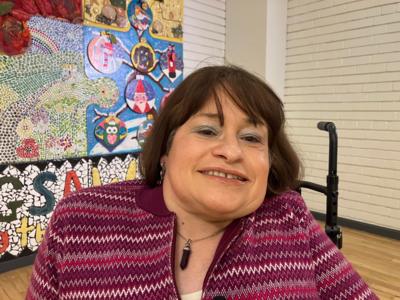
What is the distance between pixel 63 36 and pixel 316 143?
9.98 feet

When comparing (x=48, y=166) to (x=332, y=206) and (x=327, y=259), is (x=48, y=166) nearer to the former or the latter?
(x=332, y=206)

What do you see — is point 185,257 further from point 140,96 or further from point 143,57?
point 143,57

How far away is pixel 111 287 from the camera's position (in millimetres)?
904

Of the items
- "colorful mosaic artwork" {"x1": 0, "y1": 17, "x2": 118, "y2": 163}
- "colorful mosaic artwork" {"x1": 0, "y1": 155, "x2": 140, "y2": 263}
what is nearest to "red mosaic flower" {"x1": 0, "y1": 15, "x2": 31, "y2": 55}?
"colorful mosaic artwork" {"x1": 0, "y1": 17, "x2": 118, "y2": 163}

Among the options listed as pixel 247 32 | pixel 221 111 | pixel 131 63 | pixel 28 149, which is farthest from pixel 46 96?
pixel 247 32

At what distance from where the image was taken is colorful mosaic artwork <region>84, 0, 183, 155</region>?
3.25 meters

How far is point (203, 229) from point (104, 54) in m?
2.66

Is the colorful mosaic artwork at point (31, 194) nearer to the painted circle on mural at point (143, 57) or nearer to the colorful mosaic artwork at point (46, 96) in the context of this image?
the colorful mosaic artwork at point (46, 96)

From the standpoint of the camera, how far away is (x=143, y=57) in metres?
3.60

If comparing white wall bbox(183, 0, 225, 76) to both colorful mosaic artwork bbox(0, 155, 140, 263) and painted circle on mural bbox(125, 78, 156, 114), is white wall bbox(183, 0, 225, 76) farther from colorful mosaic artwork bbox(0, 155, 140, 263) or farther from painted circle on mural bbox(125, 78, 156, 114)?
colorful mosaic artwork bbox(0, 155, 140, 263)

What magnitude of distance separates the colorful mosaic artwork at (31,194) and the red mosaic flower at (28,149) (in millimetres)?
81

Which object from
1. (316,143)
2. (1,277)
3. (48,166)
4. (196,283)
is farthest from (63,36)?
(316,143)

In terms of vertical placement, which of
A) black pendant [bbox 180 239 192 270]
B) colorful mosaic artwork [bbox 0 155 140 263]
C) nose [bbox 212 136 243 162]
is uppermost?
nose [bbox 212 136 243 162]

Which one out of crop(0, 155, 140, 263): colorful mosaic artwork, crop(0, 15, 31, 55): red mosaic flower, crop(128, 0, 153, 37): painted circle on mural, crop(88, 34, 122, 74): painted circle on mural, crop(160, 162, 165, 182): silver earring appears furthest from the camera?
crop(128, 0, 153, 37): painted circle on mural
